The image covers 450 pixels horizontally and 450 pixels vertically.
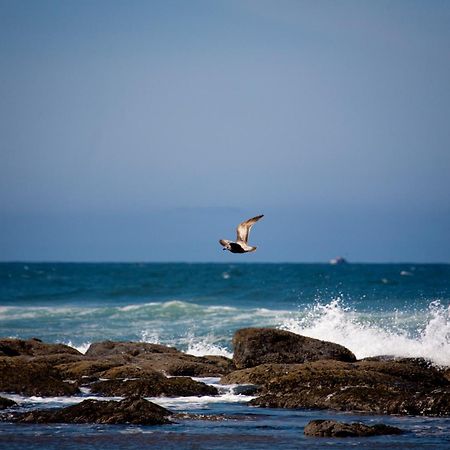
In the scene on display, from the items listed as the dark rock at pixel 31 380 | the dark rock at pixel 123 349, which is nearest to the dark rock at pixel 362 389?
the dark rock at pixel 31 380

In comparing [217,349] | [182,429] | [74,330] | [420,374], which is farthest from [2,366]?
[74,330]

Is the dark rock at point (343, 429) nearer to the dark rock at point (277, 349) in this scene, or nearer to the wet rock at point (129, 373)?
the wet rock at point (129, 373)

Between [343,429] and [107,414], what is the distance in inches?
158

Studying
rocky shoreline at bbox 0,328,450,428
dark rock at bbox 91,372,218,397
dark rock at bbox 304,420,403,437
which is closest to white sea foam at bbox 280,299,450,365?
rocky shoreline at bbox 0,328,450,428

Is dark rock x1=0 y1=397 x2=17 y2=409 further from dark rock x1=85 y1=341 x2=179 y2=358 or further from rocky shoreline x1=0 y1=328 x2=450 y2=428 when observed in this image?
dark rock x1=85 y1=341 x2=179 y2=358

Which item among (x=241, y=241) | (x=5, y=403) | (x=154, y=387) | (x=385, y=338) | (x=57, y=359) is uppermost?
(x=241, y=241)

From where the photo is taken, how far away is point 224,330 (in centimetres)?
3962

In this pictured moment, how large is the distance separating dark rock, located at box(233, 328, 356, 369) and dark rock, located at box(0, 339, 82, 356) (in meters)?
4.81

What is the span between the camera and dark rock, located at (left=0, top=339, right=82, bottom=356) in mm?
26000

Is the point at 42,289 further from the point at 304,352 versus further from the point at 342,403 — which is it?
the point at 342,403

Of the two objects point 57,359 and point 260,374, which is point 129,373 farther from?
point 57,359

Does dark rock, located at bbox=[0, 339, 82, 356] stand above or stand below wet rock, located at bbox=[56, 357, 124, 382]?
above

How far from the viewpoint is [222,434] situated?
16797 mm

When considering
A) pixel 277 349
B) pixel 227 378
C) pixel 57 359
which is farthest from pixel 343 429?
pixel 57 359
